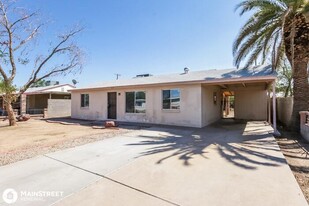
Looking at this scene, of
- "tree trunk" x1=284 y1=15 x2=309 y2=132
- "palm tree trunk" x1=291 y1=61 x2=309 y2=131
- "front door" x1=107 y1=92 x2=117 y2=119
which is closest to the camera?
"tree trunk" x1=284 y1=15 x2=309 y2=132

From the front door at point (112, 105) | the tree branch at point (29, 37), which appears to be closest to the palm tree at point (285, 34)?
the front door at point (112, 105)

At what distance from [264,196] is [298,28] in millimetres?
9551

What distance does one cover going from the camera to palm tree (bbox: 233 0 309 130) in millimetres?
9320

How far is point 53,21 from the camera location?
1470 centimetres

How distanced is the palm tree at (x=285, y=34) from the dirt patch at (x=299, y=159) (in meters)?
2.90

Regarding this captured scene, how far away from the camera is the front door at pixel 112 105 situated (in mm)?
14920

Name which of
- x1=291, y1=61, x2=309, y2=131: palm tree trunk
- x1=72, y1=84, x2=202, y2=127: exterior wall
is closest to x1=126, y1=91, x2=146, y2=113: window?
x1=72, y1=84, x2=202, y2=127: exterior wall

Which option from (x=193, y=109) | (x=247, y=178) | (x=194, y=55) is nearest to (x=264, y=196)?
(x=247, y=178)

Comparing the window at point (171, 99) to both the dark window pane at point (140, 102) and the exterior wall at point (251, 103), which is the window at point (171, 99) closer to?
the dark window pane at point (140, 102)

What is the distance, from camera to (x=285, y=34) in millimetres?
10062

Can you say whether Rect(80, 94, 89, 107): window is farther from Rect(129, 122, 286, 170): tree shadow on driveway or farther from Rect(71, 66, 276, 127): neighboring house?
Rect(129, 122, 286, 170): tree shadow on driveway

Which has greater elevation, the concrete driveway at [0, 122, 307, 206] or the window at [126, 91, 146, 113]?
the window at [126, 91, 146, 113]

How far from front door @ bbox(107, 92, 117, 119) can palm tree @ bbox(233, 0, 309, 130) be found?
8866 millimetres

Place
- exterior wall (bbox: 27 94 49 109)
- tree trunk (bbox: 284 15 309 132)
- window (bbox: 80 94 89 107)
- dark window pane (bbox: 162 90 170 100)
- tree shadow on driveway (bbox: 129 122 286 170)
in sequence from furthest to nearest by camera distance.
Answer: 1. exterior wall (bbox: 27 94 49 109)
2. window (bbox: 80 94 89 107)
3. dark window pane (bbox: 162 90 170 100)
4. tree trunk (bbox: 284 15 309 132)
5. tree shadow on driveway (bbox: 129 122 286 170)
